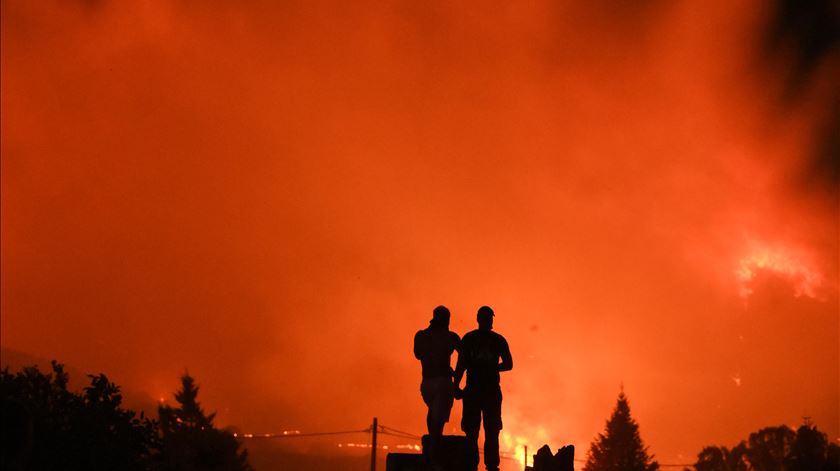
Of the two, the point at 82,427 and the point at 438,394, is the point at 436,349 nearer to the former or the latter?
the point at 438,394

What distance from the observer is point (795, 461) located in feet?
206

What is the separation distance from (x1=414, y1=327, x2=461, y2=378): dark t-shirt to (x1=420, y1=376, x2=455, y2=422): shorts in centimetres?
11

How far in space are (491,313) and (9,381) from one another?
1384cm

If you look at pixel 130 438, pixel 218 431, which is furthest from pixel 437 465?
pixel 218 431

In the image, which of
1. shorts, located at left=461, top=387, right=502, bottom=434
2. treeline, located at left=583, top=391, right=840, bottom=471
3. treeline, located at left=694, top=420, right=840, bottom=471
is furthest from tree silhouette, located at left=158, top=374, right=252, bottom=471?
shorts, located at left=461, top=387, right=502, bottom=434

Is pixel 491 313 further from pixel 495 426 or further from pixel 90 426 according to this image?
pixel 90 426

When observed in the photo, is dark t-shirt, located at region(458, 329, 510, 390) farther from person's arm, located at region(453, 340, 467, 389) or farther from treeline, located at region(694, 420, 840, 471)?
treeline, located at region(694, 420, 840, 471)

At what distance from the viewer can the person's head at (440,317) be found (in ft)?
52.2

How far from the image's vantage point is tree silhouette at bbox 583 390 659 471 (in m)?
77.4

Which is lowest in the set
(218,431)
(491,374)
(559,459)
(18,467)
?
(18,467)

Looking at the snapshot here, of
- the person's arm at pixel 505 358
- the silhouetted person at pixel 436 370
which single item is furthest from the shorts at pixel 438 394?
the person's arm at pixel 505 358

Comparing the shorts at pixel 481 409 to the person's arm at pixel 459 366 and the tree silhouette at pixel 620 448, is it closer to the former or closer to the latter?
the person's arm at pixel 459 366

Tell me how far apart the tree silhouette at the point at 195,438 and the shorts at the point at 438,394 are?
54324 millimetres

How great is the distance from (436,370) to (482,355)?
95 cm
